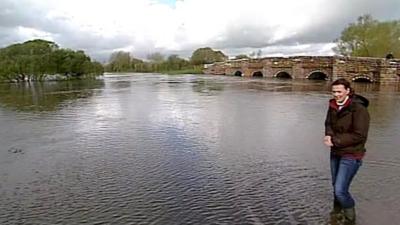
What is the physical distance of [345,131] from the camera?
5.18 m

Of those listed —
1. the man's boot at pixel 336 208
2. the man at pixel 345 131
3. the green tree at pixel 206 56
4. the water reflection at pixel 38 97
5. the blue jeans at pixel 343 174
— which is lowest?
the man's boot at pixel 336 208

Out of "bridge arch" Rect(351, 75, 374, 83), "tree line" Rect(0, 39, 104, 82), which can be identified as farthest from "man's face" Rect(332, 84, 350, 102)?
"tree line" Rect(0, 39, 104, 82)

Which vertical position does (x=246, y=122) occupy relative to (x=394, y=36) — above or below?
below

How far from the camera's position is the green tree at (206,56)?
410ft

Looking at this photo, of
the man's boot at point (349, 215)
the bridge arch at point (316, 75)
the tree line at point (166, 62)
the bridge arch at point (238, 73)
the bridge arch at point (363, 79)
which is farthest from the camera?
the tree line at point (166, 62)

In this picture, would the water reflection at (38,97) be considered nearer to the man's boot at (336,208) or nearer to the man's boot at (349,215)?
the man's boot at (336,208)

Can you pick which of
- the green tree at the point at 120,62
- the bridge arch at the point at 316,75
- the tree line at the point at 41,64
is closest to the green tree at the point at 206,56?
the green tree at the point at 120,62

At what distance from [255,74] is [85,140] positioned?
68.7 metres

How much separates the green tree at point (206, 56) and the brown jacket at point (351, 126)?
119577mm

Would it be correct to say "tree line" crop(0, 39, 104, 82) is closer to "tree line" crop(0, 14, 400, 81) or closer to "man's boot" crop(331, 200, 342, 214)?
"tree line" crop(0, 14, 400, 81)

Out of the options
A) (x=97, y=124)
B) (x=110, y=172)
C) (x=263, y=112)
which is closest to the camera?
(x=110, y=172)

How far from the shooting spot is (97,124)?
14391 mm

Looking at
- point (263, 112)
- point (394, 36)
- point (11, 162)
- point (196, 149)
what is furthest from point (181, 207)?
point (394, 36)

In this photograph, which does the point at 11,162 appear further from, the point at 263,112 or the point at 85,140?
the point at 263,112
